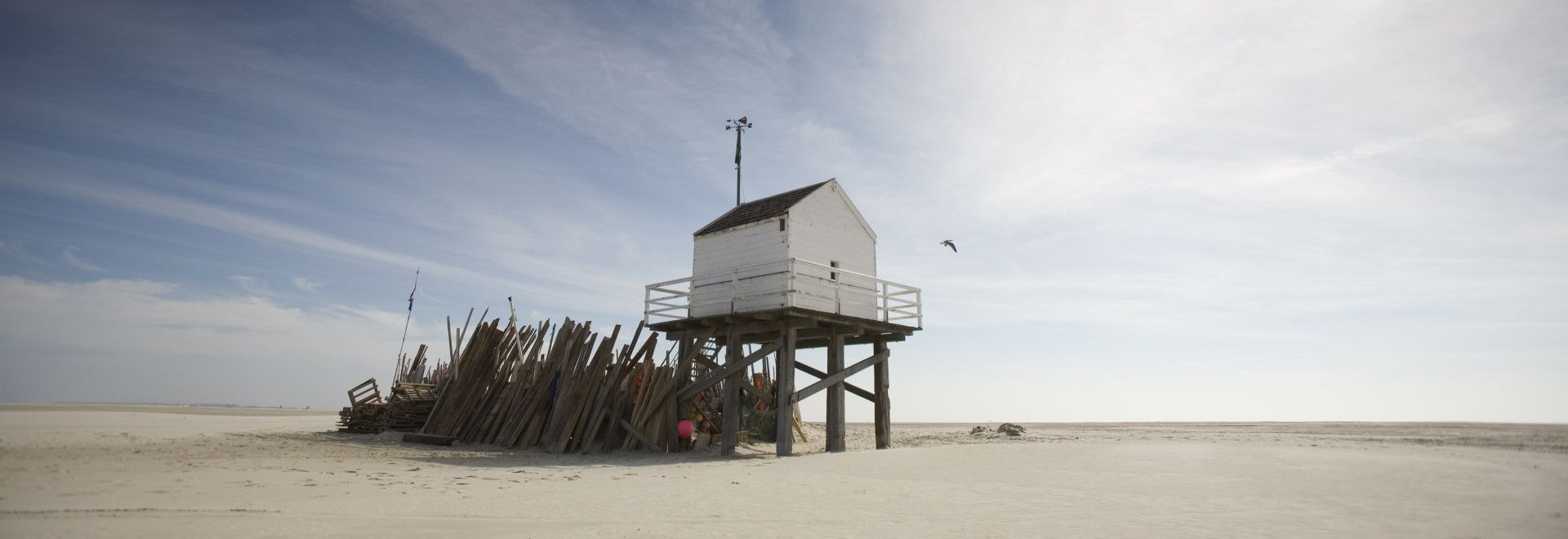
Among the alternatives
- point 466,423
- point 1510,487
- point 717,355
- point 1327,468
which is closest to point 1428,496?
point 1510,487

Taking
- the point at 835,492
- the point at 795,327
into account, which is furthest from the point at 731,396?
the point at 835,492

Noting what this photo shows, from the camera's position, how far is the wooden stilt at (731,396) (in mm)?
18000

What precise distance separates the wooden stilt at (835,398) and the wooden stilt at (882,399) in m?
1.20

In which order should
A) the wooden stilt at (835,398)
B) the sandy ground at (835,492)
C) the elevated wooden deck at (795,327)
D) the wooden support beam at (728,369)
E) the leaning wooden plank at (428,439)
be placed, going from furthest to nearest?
the leaning wooden plank at (428,439) < the wooden stilt at (835,398) < the wooden support beam at (728,369) < the elevated wooden deck at (795,327) < the sandy ground at (835,492)

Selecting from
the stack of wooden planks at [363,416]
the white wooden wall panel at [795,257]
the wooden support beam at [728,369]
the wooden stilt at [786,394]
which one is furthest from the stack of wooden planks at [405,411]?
the wooden stilt at [786,394]

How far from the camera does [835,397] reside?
62.7 ft

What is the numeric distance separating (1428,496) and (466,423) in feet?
66.0

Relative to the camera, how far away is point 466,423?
20641mm

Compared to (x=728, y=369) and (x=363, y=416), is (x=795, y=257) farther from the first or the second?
(x=363, y=416)

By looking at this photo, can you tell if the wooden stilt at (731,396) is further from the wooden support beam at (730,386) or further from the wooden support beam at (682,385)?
the wooden support beam at (682,385)

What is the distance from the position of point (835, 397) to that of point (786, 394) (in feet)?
7.07

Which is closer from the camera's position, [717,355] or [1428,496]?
[1428,496]

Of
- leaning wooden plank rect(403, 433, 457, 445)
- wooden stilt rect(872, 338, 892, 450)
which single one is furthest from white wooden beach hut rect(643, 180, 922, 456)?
leaning wooden plank rect(403, 433, 457, 445)

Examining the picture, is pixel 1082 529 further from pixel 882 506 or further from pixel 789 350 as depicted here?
pixel 789 350
